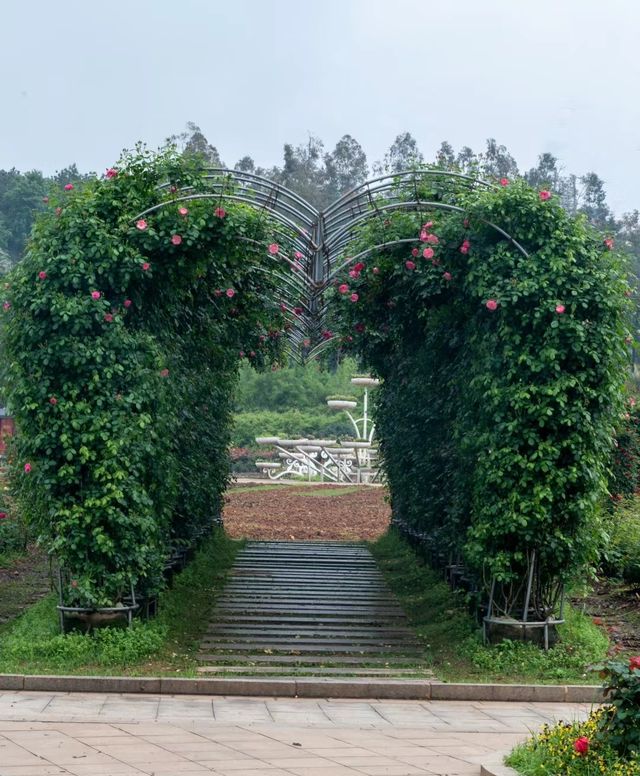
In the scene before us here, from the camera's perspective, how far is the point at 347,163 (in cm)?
6938

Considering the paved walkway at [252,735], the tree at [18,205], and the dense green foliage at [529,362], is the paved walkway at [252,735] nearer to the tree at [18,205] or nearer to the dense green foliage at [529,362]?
the dense green foliage at [529,362]

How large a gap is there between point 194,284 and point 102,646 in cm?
345

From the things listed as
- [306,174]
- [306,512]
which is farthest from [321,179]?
[306,512]

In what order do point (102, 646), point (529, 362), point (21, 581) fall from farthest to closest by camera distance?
point (21, 581)
point (529, 362)
point (102, 646)

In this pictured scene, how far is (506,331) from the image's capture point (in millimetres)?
9711

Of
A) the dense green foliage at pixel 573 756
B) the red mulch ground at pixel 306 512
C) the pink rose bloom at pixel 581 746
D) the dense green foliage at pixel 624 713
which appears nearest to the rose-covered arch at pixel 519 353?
the dense green foliage at pixel 573 756

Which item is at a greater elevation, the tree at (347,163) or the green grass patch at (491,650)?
the tree at (347,163)

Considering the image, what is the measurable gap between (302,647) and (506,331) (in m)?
3.26

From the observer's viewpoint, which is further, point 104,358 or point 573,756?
point 104,358

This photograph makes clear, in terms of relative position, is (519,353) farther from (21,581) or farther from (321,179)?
(321,179)

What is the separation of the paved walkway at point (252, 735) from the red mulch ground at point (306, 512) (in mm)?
11568

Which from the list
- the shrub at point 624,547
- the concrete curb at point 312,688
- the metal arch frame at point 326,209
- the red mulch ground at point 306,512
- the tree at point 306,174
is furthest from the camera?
the tree at point 306,174

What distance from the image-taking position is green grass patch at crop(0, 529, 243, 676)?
898cm

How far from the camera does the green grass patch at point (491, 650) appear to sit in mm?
9203
